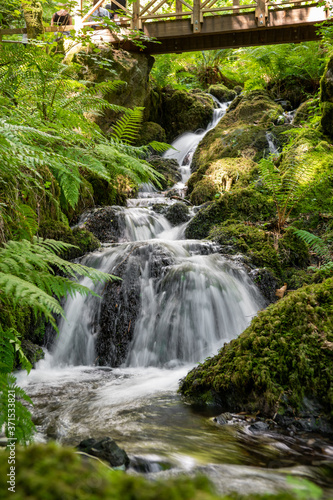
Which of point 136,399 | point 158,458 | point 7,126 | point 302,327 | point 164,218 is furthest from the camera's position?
point 164,218

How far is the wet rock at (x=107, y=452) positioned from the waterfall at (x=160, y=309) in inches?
99.4

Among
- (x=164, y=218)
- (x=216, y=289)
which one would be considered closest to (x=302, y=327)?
A: (x=216, y=289)

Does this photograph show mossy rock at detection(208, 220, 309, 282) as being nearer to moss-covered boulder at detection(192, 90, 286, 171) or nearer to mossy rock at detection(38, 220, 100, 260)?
mossy rock at detection(38, 220, 100, 260)

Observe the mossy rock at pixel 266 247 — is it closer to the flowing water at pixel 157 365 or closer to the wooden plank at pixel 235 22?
the flowing water at pixel 157 365

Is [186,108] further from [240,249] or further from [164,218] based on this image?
[240,249]

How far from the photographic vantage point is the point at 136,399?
3.11 meters

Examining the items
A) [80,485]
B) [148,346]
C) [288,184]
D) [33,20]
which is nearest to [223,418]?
[148,346]

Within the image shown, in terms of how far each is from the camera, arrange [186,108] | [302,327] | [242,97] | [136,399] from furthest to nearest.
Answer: [186,108]
[242,97]
[136,399]
[302,327]

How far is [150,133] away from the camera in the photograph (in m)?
12.3

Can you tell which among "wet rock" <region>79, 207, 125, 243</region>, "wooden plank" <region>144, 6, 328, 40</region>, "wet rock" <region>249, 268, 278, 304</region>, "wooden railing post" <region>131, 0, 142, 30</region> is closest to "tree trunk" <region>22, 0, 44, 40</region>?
"wooden railing post" <region>131, 0, 142, 30</region>

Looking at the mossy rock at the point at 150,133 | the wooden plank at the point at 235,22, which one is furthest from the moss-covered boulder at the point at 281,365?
the mossy rock at the point at 150,133

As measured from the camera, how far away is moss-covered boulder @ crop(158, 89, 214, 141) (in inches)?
531

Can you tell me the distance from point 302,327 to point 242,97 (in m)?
10.9

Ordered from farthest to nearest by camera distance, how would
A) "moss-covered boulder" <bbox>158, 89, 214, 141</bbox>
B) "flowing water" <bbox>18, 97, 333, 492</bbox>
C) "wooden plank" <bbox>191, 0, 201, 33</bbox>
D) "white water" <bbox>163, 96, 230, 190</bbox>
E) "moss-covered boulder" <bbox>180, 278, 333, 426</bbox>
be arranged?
"moss-covered boulder" <bbox>158, 89, 214, 141</bbox> → "white water" <bbox>163, 96, 230, 190</bbox> → "wooden plank" <bbox>191, 0, 201, 33</bbox> → "moss-covered boulder" <bbox>180, 278, 333, 426</bbox> → "flowing water" <bbox>18, 97, 333, 492</bbox>
